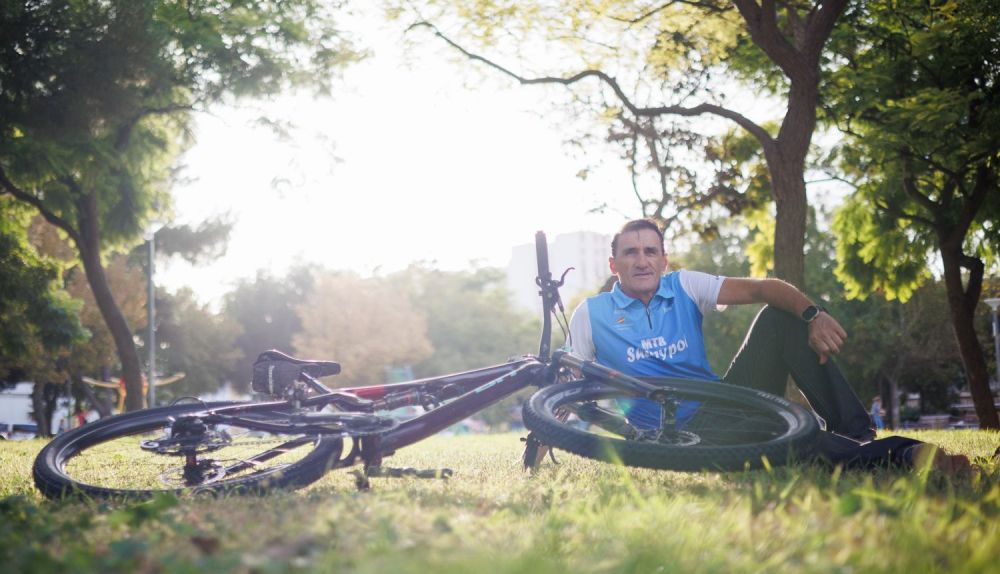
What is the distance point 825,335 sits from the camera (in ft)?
15.6

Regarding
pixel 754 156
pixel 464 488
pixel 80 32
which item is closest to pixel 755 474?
pixel 464 488

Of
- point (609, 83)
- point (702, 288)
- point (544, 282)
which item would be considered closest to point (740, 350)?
point (702, 288)

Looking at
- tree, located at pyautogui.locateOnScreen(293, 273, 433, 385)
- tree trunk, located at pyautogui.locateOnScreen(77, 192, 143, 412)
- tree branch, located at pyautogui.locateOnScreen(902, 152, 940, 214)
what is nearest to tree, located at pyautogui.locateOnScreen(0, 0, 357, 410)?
tree trunk, located at pyautogui.locateOnScreen(77, 192, 143, 412)

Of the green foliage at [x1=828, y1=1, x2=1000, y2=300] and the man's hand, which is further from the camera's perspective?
the green foliage at [x1=828, y1=1, x2=1000, y2=300]

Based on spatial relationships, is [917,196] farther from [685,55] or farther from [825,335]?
[825,335]

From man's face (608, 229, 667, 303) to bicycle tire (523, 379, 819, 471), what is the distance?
80 cm

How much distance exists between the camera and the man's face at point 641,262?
5508mm

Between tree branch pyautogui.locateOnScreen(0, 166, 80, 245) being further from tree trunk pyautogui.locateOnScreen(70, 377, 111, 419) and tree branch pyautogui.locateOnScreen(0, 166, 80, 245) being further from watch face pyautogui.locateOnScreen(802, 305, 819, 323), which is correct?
tree trunk pyautogui.locateOnScreen(70, 377, 111, 419)

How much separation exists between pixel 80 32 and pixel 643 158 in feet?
32.6

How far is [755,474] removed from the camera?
4824mm

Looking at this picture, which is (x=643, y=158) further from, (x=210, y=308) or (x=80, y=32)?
(x=210, y=308)

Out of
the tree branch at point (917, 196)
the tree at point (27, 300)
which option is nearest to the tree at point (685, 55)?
the tree branch at point (917, 196)

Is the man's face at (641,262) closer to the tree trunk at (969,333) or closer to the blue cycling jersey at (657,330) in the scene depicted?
the blue cycling jersey at (657,330)

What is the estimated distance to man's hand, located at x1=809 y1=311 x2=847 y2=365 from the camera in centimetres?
471
